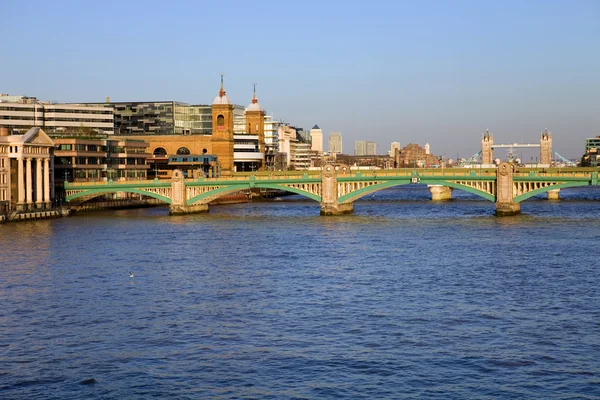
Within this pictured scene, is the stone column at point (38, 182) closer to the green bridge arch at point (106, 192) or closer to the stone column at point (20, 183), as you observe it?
the stone column at point (20, 183)

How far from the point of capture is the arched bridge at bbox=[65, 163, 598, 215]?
112562mm

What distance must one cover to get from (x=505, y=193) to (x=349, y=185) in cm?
2050

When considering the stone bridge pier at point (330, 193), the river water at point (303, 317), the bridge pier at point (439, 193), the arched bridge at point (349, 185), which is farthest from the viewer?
the bridge pier at point (439, 193)

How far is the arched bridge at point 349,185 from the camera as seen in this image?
113 meters

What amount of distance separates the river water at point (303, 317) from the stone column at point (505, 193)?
22.3 m

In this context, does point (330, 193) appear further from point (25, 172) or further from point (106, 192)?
point (25, 172)

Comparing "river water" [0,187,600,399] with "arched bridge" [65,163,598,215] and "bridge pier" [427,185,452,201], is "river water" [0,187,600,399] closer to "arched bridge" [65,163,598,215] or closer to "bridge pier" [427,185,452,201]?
"arched bridge" [65,163,598,215]

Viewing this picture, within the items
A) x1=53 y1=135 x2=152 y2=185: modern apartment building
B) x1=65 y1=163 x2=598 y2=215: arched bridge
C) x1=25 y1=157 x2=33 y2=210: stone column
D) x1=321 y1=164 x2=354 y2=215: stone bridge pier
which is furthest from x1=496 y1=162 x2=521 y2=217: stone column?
x1=53 y1=135 x2=152 y2=185: modern apartment building

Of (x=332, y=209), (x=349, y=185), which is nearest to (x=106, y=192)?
(x=332, y=209)

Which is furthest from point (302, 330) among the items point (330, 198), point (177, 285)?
point (330, 198)

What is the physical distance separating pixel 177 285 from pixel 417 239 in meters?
33.9

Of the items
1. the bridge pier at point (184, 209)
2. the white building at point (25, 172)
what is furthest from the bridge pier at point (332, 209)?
the white building at point (25, 172)

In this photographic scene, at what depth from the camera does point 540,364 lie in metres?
38.5

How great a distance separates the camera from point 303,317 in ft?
159
